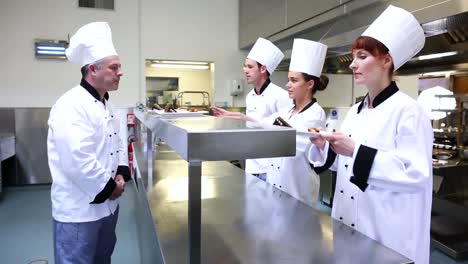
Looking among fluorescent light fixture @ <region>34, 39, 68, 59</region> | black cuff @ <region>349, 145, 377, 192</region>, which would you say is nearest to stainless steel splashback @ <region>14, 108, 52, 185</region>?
fluorescent light fixture @ <region>34, 39, 68, 59</region>

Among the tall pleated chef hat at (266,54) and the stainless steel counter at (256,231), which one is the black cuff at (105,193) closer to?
the stainless steel counter at (256,231)

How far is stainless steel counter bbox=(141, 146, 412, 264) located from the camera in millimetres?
999

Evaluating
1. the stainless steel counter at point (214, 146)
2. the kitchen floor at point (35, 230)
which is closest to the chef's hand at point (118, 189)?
the stainless steel counter at point (214, 146)

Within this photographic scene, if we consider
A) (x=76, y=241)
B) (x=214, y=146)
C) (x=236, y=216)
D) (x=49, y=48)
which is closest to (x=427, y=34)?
(x=236, y=216)

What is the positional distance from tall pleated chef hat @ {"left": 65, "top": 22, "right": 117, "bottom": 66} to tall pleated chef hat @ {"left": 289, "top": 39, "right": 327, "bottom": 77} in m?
1.05

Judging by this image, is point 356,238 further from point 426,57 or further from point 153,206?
point 426,57

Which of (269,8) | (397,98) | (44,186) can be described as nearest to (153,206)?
(397,98)

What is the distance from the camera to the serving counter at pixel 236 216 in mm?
776

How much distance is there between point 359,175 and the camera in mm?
1148

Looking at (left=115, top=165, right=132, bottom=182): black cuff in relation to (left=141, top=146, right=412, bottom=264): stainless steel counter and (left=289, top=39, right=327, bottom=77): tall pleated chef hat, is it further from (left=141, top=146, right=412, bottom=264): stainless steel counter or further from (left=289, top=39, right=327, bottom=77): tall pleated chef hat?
(left=289, top=39, right=327, bottom=77): tall pleated chef hat

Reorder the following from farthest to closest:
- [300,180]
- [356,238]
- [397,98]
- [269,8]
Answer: [269,8]
[300,180]
[397,98]
[356,238]

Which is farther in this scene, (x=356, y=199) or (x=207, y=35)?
(x=207, y=35)

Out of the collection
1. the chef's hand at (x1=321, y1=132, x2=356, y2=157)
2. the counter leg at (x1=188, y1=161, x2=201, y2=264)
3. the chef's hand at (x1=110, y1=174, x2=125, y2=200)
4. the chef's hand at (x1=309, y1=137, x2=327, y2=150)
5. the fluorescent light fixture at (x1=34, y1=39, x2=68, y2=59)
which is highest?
A: the fluorescent light fixture at (x1=34, y1=39, x2=68, y2=59)

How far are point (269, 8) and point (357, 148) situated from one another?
4087 mm
